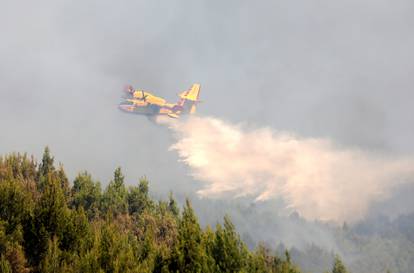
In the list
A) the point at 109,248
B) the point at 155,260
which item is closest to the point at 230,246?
the point at 155,260

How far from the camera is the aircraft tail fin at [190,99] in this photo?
173 meters

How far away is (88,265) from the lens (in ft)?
93.2

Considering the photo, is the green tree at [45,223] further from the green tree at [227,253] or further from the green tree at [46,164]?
the green tree at [46,164]

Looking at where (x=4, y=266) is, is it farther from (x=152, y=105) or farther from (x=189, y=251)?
(x=152, y=105)

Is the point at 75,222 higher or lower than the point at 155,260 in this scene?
higher

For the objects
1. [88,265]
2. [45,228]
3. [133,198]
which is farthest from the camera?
[133,198]

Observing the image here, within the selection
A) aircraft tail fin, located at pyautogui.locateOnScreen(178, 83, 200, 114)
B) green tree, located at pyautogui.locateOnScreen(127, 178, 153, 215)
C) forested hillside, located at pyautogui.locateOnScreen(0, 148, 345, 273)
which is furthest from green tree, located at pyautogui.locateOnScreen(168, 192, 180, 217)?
aircraft tail fin, located at pyautogui.locateOnScreen(178, 83, 200, 114)

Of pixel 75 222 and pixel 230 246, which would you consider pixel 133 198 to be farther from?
pixel 230 246

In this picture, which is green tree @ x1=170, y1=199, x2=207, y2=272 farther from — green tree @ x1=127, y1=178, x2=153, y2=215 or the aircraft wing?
the aircraft wing

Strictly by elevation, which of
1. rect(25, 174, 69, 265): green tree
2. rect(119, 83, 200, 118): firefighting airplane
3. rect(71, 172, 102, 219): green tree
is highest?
rect(119, 83, 200, 118): firefighting airplane

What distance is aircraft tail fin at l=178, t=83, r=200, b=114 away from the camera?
17279 cm

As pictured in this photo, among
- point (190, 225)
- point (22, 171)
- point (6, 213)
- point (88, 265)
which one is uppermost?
point (22, 171)

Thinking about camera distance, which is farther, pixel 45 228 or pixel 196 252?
pixel 45 228

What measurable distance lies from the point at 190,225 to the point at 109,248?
5823mm
